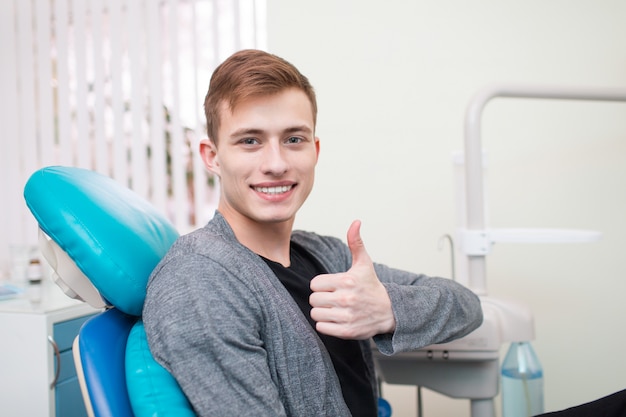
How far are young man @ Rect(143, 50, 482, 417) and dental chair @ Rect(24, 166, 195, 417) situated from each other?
0.04m

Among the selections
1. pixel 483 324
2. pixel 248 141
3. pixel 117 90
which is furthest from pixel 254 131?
pixel 117 90

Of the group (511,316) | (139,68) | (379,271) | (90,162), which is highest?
(139,68)

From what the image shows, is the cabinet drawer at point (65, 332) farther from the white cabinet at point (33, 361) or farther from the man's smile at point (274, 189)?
the man's smile at point (274, 189)

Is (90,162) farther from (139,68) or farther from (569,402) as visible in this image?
(569,402)

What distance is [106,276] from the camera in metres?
0.79

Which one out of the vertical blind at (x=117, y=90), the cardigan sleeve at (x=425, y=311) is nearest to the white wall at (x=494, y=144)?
the vertical blind at (x=117, y=90)

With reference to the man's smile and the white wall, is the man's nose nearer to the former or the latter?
the man's smile

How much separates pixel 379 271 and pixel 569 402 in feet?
3.60

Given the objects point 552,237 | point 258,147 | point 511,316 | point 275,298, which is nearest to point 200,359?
point 275,298

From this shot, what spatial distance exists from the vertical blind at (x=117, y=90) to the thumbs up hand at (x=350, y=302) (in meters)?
1.33

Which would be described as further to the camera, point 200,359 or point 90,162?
point 90,162

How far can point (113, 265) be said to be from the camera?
0.79 metres

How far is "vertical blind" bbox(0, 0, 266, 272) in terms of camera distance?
205 centimetres

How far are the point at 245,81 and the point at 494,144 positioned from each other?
118 cm
